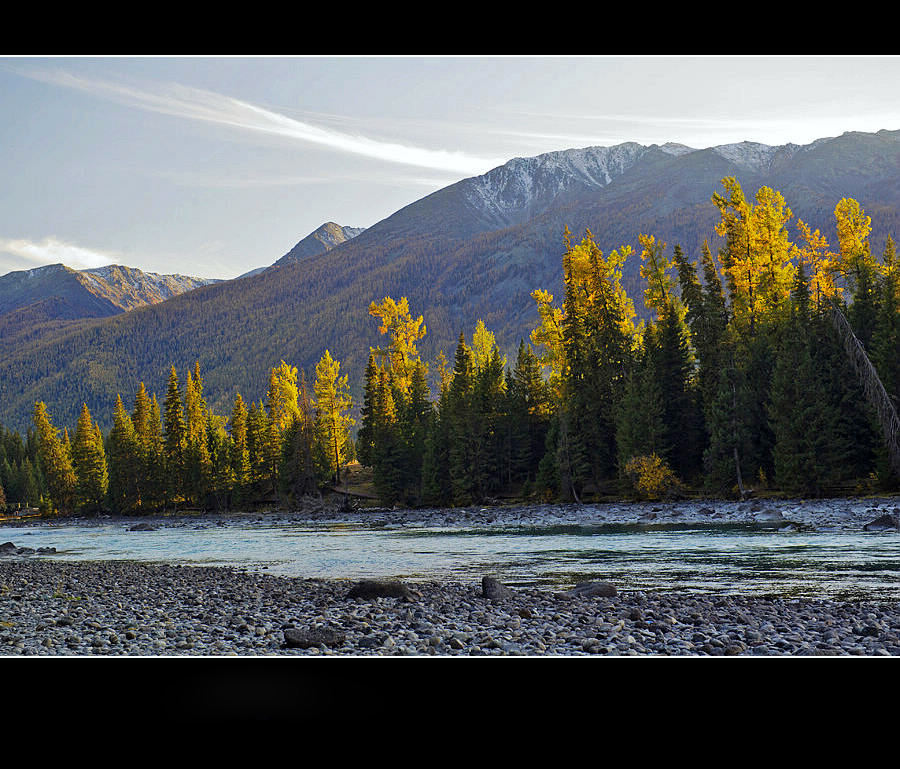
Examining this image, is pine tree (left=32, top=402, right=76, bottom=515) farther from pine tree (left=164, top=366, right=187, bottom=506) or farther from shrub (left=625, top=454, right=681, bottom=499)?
shrub (left=625, top=454, right=681, bottom=499)

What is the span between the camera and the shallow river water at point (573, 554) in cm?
1524

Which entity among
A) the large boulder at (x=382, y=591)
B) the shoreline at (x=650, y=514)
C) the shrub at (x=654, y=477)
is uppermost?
the shrub at (x=654, y=477)

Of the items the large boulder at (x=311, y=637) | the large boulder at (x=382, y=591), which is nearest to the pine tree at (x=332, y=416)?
the large boulder at (x=382, y=591)

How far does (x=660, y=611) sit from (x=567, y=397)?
112 ft

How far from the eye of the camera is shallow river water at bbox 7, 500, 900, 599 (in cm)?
1524

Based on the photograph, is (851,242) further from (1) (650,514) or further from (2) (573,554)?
(2) (573,554)

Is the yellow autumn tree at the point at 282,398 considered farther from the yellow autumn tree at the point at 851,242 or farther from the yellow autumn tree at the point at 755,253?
the yellow autumn tree at the point at 851,242

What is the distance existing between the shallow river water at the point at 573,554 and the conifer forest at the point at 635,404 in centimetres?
777

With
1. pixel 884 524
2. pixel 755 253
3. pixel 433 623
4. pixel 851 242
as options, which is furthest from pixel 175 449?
pixel 433 623

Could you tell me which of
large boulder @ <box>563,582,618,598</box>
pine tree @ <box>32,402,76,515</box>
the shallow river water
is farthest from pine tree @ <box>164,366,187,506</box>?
large boulder @ <box>563,582,618,598</box>

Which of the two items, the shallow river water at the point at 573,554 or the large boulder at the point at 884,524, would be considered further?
the large boulder at the point at 884,524
